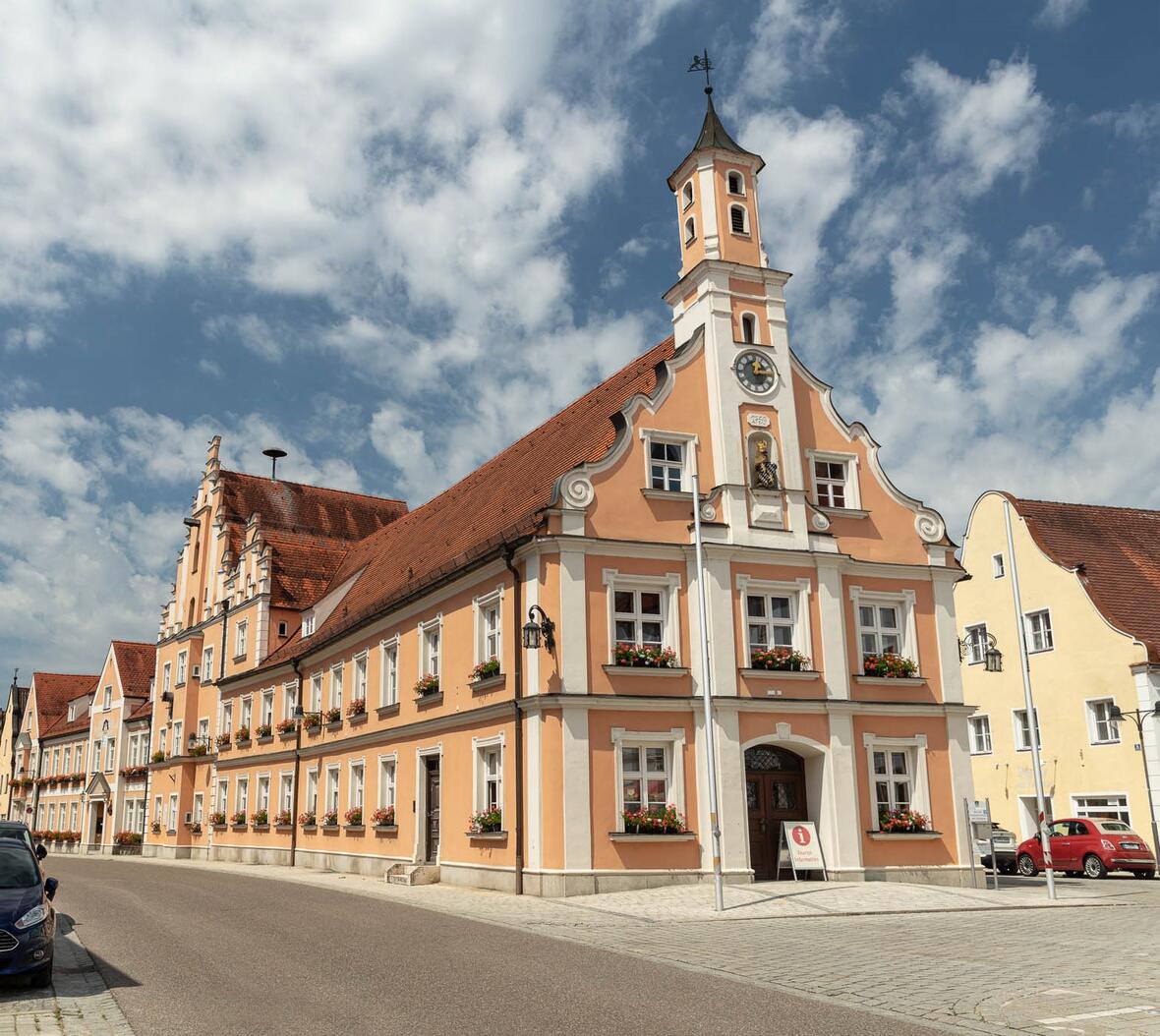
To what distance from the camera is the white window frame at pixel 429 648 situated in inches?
1110

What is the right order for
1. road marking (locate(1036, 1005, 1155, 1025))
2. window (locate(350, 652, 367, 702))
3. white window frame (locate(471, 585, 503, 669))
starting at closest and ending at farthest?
1. road marking (locate(1036, 1005, 1155, 1025))
2. white window frame (locate(471, 585, 503, 669))
3. window (locate(350, 652, 367, 702))

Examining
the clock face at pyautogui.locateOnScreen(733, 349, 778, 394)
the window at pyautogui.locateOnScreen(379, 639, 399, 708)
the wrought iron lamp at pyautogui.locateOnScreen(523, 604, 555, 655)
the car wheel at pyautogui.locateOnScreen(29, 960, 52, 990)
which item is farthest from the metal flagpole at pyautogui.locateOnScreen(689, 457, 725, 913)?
the car wheel at pyautogui.locateOnScreen(29, 960, 52, 990)

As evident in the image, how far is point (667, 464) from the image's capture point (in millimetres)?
25594

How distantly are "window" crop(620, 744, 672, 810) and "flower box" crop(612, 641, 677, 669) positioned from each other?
165 cm

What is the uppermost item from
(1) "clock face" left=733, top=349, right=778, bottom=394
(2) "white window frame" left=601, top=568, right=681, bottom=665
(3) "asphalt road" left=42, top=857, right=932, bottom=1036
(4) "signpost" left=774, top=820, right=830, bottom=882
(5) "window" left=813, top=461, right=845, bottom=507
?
(1) "clock face" left=733, top=349, right=778, bottom=394

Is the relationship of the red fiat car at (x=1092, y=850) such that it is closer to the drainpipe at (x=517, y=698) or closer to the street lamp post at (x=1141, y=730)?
the street lamp post at (x=1141, y=730)

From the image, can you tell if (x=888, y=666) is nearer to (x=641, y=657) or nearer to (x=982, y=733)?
(x=641, y=657)

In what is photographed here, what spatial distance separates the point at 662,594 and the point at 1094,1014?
49.9 feet

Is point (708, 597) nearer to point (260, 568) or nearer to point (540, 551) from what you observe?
point (540, 551)

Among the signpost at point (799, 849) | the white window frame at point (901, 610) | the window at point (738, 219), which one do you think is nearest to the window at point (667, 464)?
the white window frame at point (901, 610)

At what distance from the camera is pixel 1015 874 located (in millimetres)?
32562

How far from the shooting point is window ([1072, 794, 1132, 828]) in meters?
34.1

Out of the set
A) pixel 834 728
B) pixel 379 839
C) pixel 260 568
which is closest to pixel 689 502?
pixel 834 728

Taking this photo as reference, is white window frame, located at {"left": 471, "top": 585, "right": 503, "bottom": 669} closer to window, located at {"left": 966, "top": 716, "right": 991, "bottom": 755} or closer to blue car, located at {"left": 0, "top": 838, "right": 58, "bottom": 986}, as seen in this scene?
blue car, located at {"left": 0, "top": 838, "right": 58, "bottom": 986}
